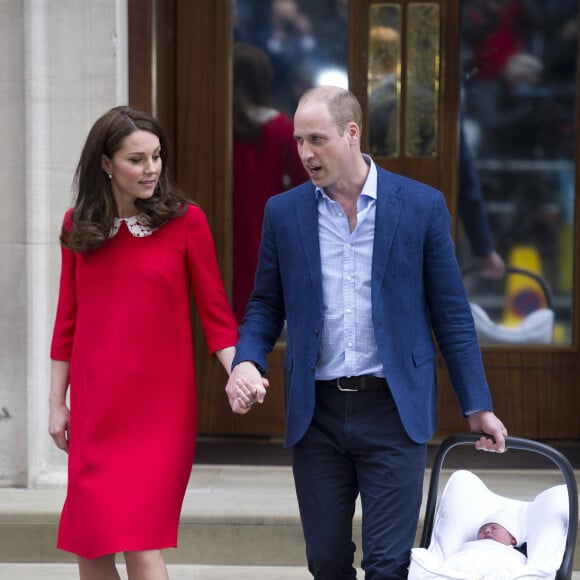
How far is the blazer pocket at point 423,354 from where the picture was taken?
11.3 feet

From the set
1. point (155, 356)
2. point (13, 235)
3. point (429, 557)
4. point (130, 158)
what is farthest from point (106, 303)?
point (13, 235)

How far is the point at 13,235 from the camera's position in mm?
5219

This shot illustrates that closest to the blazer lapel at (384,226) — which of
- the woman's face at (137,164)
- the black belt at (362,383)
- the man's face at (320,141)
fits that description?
the man's face at (320,141)

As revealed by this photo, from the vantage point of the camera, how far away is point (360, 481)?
3.53 metres

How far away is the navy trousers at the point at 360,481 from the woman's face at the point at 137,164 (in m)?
0.80

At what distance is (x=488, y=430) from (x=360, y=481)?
0.41 meters

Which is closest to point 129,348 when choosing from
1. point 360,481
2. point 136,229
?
point 136,229

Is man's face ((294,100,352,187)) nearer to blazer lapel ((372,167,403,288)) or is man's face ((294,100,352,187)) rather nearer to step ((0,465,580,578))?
blazer lapel ((372,167,403,288))

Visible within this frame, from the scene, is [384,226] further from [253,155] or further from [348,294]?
[253,155]

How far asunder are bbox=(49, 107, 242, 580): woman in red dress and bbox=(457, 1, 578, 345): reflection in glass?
2658mm

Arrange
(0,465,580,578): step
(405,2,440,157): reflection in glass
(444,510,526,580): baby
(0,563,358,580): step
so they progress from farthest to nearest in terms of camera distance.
A: (405,2,440,157): reflection in glass < (0,465,580,578): step < (0,563,358,580): step < (444,510,526,580): baby

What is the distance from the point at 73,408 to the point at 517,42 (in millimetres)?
3254

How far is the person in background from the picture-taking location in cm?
590

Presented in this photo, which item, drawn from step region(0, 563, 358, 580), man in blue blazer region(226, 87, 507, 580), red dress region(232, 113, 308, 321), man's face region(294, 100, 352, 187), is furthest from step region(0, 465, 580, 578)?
man's face region(294, 100, 352, 187)
